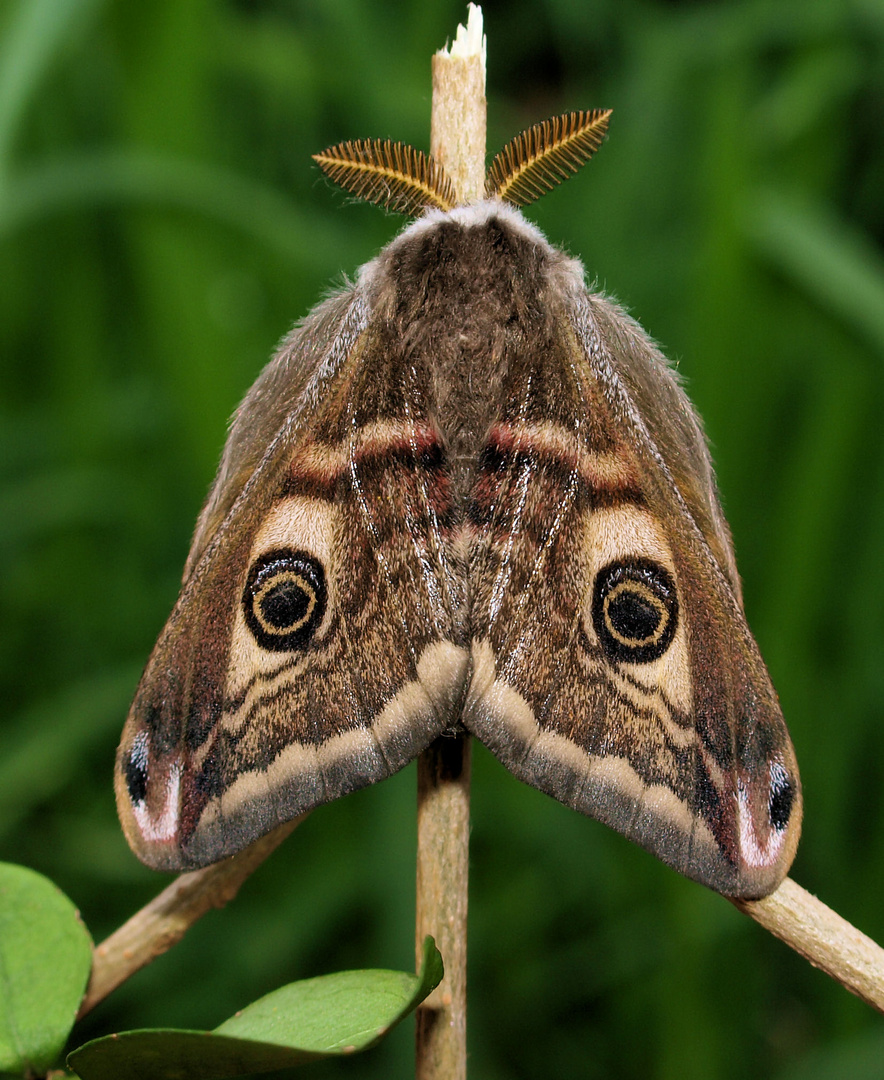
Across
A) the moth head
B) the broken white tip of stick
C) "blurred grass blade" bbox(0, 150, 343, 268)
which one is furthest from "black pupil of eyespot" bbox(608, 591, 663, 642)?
"blurred grass blade" bbox(0, 150, 343, 268)

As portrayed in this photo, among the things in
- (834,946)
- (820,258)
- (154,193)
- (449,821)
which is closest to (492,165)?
(449,821)

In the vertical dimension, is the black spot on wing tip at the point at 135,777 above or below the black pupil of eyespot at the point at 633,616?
below

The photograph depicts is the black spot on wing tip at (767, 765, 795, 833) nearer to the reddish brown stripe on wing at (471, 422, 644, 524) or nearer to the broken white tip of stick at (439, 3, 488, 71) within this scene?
the reddish brown stripe on wing at (471, 422, 644, 524)

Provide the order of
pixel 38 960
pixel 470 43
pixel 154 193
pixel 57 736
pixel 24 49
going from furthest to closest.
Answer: pixel 57 736 → pixel 154 193 → pixel 24 49 → pixel 470 43 → pixel 38 960

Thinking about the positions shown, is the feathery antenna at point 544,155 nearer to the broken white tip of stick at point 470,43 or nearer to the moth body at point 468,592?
the moth body at point 468,592

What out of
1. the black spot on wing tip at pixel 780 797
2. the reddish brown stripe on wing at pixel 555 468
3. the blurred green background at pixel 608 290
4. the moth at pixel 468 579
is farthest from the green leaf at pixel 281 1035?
the blurred green background at pixel 608 290

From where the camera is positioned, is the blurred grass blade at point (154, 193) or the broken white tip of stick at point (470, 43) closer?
the broken white tip of stick at point (470, 43)

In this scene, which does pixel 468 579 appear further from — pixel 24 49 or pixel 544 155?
pixel 24 49
